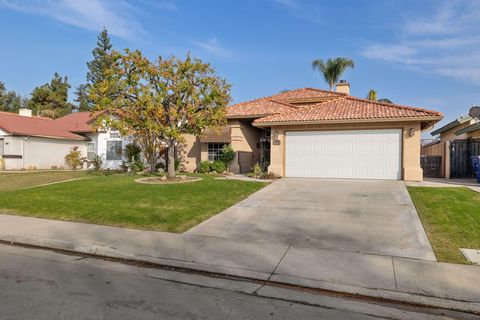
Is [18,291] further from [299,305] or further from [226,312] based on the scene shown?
[299,305]

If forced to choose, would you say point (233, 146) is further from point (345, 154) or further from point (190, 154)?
point (345, 154)

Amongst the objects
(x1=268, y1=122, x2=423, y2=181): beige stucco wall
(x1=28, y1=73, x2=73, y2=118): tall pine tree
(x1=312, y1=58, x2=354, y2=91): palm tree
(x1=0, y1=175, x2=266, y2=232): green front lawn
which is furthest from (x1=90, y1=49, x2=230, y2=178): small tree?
(x1=28, y1=73, x2=73, y2=118): tall pine tree

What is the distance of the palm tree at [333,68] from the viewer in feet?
125

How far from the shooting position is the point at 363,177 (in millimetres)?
16438

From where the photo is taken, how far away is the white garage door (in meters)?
16.2

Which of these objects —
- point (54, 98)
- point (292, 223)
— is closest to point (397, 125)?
point (292, 223)

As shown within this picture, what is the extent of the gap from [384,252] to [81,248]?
594cm

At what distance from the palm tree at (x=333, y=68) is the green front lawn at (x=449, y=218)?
26979mm

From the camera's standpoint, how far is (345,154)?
16.8 metres

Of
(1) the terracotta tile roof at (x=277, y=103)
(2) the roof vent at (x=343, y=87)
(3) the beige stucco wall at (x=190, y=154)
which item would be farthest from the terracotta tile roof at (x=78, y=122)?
(2) the roof vent at (x=343, y=87)

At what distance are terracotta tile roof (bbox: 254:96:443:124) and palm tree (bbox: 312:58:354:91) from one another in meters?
19.4

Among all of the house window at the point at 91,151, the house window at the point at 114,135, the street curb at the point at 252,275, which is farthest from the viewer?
the house window at the point at 91,151

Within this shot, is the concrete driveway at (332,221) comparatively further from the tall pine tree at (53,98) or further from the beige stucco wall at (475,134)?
the tall pine tree at (53,98)

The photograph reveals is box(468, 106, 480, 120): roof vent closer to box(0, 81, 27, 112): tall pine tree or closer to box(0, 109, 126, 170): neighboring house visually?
box(0, 109, 126, 170): neighboring house
